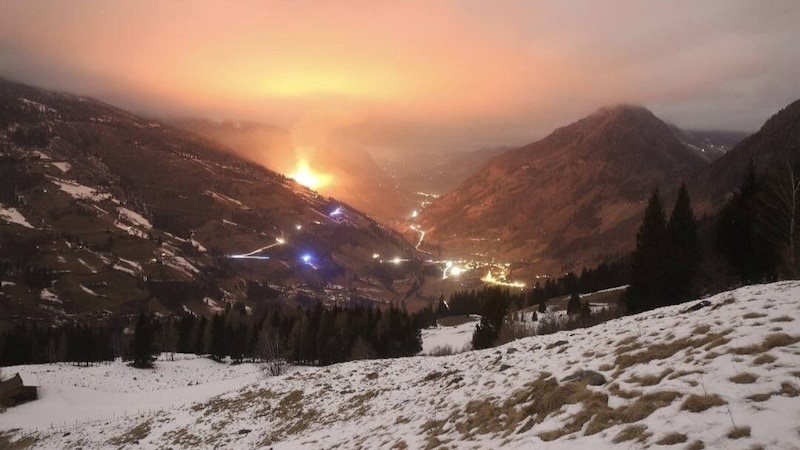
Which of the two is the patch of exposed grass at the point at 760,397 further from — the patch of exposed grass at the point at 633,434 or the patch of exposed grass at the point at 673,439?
the patch of exposed grass at the point at 633,434

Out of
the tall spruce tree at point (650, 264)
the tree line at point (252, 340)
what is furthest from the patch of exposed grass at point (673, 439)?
the tree line at point (252, 340)

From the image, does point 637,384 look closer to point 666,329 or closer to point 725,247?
point 666,329

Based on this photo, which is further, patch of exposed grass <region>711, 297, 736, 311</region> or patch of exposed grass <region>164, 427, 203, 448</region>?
patch of exposed grass <region>164, 427, 203, 448</region>

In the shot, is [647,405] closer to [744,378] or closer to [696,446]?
[744,378]

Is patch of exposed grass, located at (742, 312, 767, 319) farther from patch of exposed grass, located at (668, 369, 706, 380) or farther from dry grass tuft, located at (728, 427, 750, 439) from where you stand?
dry grass tuft, located at (728, 427, 750, 439)

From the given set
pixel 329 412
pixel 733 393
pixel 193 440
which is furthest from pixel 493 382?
pixel 193 440

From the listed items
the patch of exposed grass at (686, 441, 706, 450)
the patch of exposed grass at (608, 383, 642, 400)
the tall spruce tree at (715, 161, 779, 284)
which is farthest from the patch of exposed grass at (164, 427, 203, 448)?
the tall spruce tree at (715, 161, 779, 284)

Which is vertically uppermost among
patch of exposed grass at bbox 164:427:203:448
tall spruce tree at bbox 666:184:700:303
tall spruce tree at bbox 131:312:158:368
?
tall spruce tree at bbox 666:184:700:303
